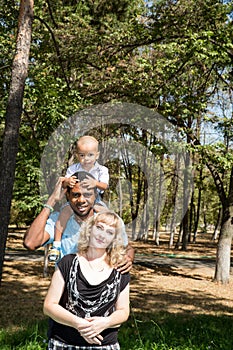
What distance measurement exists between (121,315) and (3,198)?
4302 mm

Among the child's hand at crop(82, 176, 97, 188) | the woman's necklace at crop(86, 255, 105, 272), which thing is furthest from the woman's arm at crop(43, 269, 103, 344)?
the child's hand at crop(82, 176, 97, 188)

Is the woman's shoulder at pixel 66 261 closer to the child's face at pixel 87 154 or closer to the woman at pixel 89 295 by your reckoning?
the woman at pixel 89 295

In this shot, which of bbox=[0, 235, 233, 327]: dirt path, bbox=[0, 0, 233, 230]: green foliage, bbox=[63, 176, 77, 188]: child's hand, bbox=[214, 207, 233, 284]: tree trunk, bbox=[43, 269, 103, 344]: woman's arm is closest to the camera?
bbox=[63, 176, 77, 188]: child's hand

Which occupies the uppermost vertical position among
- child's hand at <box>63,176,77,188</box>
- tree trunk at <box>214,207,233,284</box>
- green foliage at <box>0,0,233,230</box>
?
green foliage at <box>0,0,233,230</box>

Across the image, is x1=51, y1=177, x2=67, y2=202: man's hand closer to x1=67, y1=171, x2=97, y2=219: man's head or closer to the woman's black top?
x1=67, y1=171, x2=97, y2=219: man's head

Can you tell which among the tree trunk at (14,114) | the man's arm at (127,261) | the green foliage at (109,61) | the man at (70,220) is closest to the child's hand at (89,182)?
the man at (70,220)

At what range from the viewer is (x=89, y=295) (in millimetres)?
1938

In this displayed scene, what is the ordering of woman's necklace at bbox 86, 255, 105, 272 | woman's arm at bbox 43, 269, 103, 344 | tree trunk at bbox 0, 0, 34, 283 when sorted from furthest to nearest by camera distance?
tree trunk at bbox 0, 0, 34, 283
woman's necklace at bbox 86, 255, 105, 272
woman's arm at bbox 43, 269, 103, 344

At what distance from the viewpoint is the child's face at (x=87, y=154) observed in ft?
5.60

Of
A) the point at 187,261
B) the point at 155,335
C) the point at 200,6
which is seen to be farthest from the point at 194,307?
the point at 187,261

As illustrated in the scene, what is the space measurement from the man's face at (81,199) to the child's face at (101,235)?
8 cm

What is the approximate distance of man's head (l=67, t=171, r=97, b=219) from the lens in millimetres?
1677

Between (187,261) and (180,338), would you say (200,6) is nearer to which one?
(180,338)

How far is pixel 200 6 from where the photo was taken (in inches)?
367
